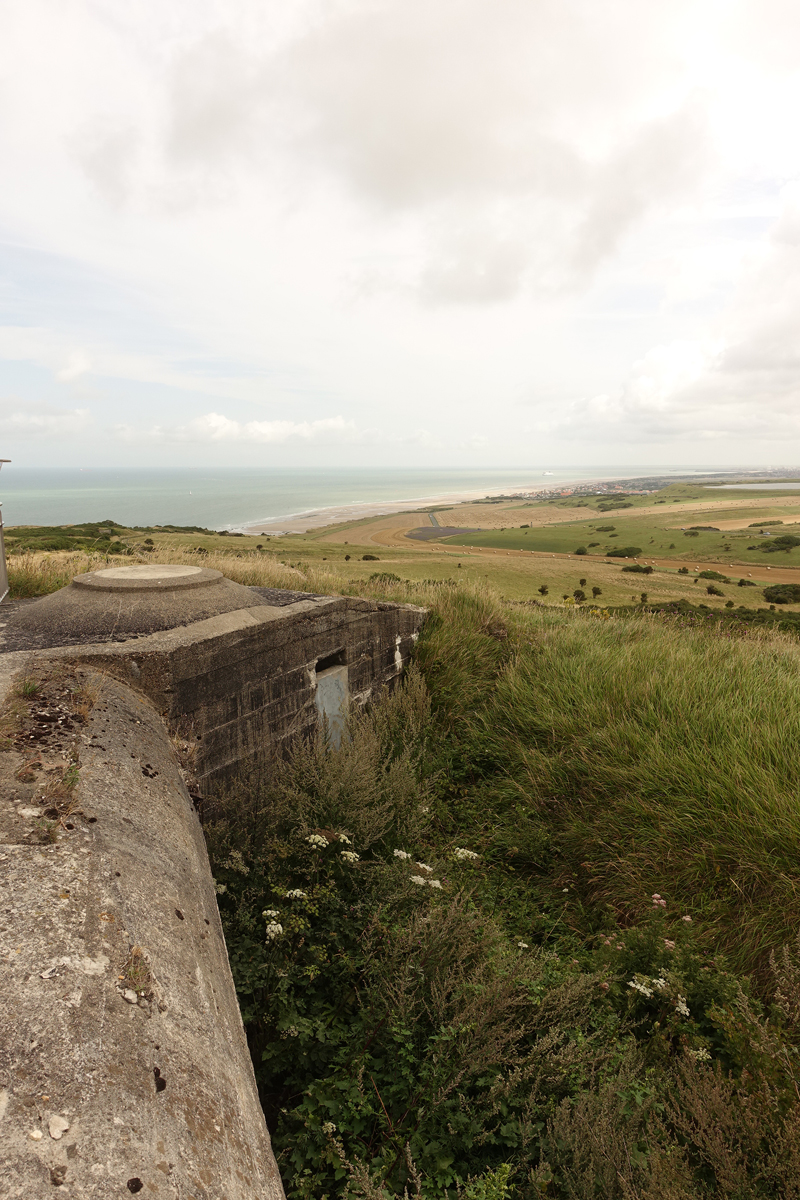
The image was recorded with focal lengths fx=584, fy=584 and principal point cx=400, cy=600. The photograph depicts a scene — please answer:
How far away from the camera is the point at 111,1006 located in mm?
1571

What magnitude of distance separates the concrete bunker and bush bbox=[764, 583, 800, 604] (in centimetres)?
2520

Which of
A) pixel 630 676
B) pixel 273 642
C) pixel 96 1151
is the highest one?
pixel 273 642

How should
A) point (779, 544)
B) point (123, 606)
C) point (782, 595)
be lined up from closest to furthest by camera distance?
point (123, 606) < point (782, 595) < point (779, 544)

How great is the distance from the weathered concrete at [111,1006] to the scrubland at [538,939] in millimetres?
732

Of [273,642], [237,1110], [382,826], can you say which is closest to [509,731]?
[382,826]

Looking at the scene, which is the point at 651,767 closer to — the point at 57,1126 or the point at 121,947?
the point at 121,947

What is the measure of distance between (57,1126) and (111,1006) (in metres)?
0.35

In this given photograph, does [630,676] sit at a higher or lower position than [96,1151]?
lower

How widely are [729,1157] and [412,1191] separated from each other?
124 cm

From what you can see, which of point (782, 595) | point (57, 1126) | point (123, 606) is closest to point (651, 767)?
point (123, 606)

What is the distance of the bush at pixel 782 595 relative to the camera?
23438mm

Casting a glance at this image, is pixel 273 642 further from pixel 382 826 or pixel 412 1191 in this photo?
pixel 412 1191

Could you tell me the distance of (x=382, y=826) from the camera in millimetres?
4434

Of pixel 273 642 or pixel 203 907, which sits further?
pixel 273 642
